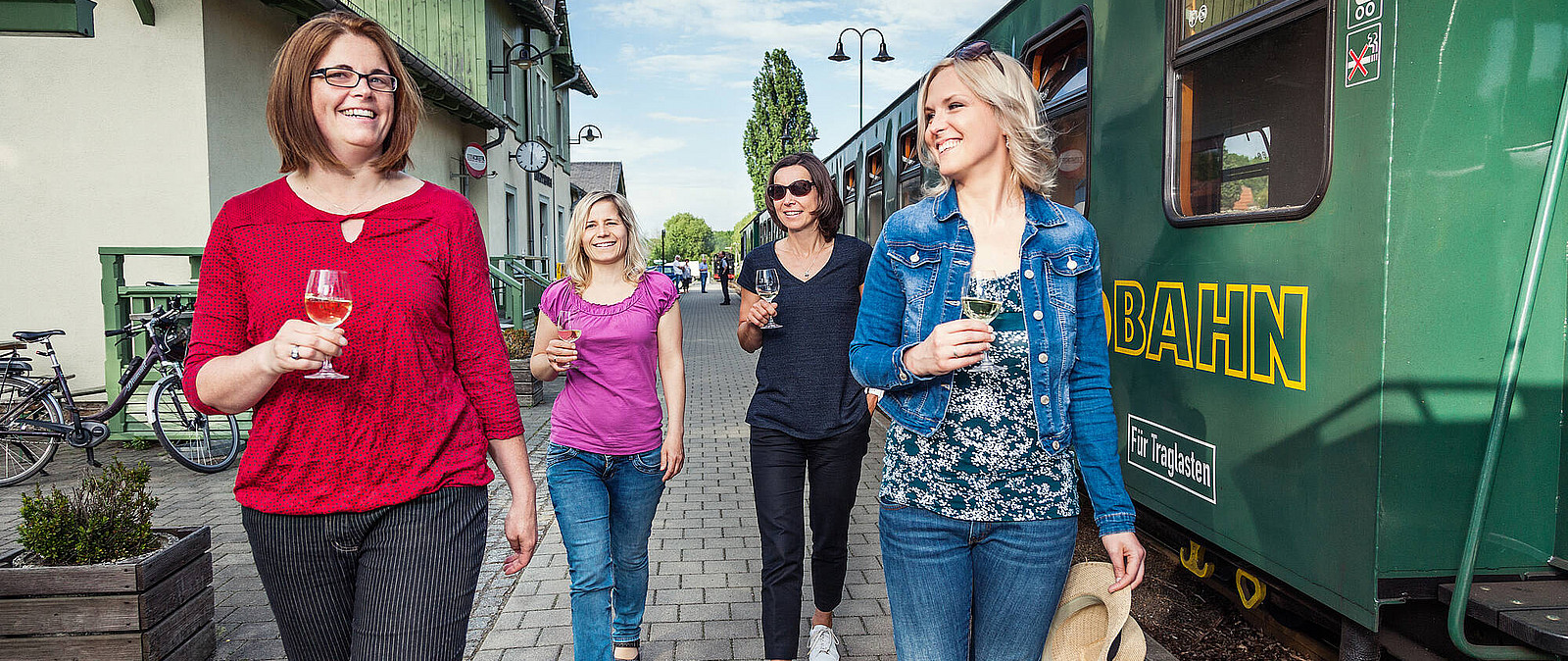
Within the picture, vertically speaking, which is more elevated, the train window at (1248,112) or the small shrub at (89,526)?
the train window at (1248,112)

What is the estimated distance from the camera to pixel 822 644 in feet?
11.8

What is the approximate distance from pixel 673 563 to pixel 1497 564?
11.4ft

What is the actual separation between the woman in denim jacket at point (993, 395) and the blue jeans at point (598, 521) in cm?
141

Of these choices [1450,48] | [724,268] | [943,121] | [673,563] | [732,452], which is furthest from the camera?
[724,268]

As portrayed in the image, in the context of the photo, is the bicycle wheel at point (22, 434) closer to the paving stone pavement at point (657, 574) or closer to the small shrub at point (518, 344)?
the paving stone pavement at point (657, 574)

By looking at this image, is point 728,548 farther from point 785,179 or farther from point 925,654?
point 925,654

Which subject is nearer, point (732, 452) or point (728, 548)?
point (728, 548)

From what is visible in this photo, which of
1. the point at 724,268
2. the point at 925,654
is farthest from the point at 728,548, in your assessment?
the point at 724,268

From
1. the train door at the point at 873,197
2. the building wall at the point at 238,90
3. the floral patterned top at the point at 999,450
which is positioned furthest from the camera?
the train door at the point at 873,197

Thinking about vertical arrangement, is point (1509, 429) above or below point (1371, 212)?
below

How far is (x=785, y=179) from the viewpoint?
355 cm

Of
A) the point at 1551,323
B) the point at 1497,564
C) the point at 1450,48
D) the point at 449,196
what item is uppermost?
the point at 1450,48

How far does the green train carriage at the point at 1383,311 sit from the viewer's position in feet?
8.73

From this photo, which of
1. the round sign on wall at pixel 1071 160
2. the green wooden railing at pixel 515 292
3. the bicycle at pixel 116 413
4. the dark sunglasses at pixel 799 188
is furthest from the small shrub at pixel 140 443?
the round sign on wall at pixel 1071 160
